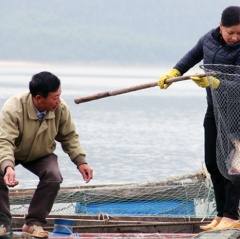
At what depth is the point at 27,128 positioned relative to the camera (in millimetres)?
6191

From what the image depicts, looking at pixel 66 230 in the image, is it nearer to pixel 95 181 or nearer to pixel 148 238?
pixel 148 238

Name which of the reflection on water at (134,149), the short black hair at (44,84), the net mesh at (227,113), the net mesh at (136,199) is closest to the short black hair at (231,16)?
the net mesh at (227,113)

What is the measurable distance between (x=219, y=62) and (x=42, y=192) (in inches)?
50.8

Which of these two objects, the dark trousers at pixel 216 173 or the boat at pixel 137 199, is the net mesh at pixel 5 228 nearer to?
the dark trousers at pixel 216 173

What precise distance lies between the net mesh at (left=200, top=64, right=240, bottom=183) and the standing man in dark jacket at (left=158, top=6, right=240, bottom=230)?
2.6 inches

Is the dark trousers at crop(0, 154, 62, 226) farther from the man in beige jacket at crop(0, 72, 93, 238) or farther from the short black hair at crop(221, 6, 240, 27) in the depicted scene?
the short black hair at crop(221, 6, 240, 27)

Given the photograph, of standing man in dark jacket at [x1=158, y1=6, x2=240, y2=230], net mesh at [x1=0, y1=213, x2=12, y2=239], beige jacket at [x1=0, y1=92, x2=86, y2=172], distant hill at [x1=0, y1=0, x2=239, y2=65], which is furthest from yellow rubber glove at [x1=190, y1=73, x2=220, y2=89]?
distant hill at [x1=0, y1=0, x2=239, y2=65]

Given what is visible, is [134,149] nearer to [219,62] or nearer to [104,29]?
[219,62]

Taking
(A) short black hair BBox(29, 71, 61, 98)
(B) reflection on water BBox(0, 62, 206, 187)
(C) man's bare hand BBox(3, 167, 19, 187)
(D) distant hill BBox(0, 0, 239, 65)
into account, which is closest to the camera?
(C) man's bare hand BBox(3, 167, 19, 187)

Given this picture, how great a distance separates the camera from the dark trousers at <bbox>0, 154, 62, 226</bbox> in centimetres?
616

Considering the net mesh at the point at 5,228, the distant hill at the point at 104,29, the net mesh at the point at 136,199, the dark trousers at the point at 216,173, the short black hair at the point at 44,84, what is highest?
the short black hair at the point at 44,84

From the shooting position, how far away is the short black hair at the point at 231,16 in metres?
6.21

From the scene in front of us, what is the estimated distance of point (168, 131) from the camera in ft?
101

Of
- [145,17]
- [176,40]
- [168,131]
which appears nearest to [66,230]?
[168,131]
